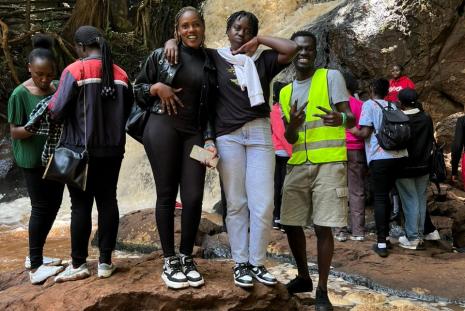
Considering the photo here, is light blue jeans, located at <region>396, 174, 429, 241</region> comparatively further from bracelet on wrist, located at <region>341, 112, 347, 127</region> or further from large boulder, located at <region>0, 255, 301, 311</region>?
large boulder, located at <region>0, 255, 301, 311</region>

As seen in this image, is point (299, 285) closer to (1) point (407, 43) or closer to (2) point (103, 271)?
(2) point (103, 271)

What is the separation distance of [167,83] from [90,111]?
0.48 metres

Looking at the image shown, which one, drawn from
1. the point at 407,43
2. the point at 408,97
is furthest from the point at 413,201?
the point at 407,43

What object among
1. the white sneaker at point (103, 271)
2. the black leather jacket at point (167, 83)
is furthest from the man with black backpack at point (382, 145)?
the white sneaker at point (103, 271)

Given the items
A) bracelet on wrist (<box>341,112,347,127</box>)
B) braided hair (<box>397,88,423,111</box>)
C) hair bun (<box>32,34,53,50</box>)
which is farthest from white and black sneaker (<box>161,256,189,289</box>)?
braided hair (<box>397,88,423,111</box>)

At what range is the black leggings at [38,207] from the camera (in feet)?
11.2

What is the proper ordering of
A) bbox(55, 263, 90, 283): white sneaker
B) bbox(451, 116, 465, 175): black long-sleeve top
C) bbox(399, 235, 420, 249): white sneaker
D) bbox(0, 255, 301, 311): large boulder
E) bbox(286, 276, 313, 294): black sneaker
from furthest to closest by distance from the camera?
bbox(451, 116, 465, 175): black long-sleeve top < bbox(399, 235, 420, 249): white sneaker < bbox(286, 276, 313, 294): black sneaker < bbox(55, 263, 90, 283): white sneaker < bbox(0, 255, 301, 311): large boulder

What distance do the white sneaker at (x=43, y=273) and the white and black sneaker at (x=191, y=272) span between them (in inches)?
32.8

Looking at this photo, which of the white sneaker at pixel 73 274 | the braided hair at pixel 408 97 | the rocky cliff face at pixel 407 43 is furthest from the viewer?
the rocky cliff face at pixel 407 43

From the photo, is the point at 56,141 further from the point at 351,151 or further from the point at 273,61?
the point at 351,151

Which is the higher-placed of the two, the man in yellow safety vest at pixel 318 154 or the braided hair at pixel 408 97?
the braided hair at pixel 408 97

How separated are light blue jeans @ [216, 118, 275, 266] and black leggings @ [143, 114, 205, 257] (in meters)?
0.17

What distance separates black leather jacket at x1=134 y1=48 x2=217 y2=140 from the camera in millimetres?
2922

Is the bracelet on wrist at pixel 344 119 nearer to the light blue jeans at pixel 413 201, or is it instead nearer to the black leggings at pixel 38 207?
the black leggings at pixel 38 207
